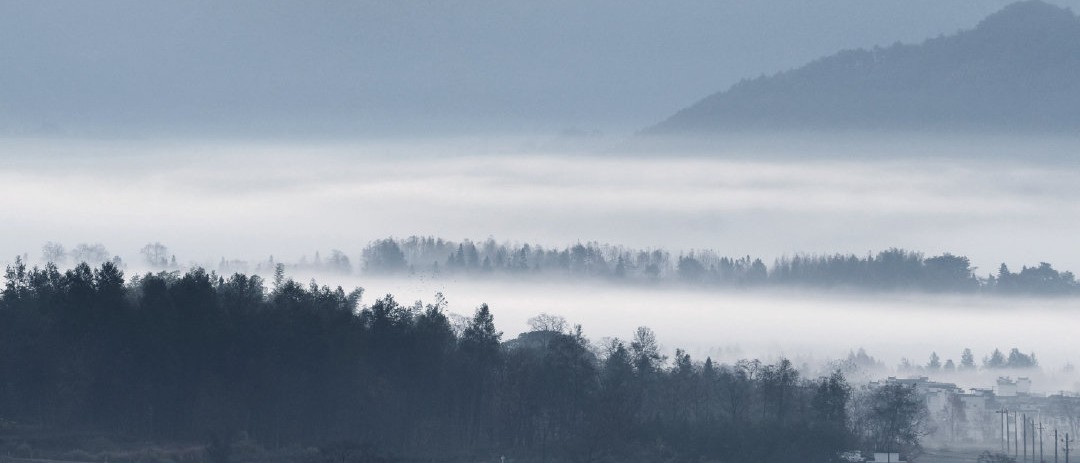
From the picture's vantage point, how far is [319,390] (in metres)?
123

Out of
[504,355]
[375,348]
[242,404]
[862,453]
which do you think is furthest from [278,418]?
[862,453]

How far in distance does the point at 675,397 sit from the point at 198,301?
27.5m

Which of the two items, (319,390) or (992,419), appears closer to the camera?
(319,390)

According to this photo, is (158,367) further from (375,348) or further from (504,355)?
(504,355)

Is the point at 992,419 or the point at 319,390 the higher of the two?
the point at 992,419

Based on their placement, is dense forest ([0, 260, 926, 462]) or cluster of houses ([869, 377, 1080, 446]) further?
cluster of houses ([869, 377, 1080, 446])

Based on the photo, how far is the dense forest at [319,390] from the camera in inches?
4673

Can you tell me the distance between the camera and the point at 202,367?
399 ft

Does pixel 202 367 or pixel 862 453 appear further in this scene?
pixel 862 453

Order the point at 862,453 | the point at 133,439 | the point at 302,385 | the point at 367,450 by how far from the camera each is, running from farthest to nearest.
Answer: the point at 862,453 < the point at 302,385 < the point at 133,439 < the point at 367,450

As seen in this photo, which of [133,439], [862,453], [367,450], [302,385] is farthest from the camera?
[862,453]

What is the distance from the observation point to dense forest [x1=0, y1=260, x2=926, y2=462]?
119m

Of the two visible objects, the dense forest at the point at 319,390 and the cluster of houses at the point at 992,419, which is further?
the cluster of houses at the point at 992,419

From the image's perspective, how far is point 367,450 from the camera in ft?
347
